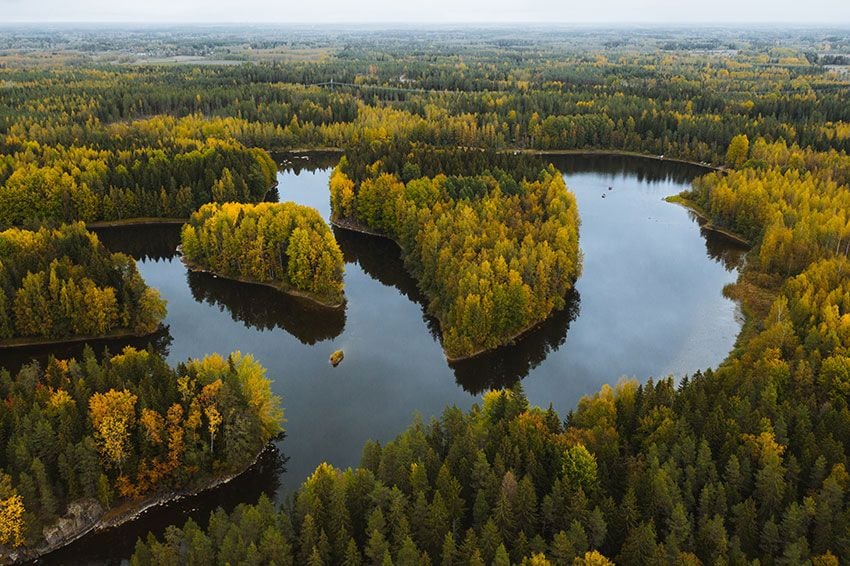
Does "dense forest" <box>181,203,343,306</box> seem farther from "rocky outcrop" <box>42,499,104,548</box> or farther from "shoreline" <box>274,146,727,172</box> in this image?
"shoreline" <box>274,146,727,172</box>

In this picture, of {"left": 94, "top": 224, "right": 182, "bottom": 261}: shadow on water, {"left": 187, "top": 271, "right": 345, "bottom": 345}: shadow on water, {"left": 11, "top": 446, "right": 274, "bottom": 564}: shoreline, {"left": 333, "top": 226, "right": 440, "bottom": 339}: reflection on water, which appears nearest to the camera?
{"left": 11, "top": 446, "right": 274, "bottom": 564}: shoreline

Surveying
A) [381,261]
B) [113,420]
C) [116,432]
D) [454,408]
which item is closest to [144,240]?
[381,261]

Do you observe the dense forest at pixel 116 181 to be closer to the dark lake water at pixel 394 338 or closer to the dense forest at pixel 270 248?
the dark lake water at pixel 394 338

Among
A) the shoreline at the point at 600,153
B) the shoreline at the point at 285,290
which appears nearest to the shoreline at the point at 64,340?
the shoreline at the point at 285,290

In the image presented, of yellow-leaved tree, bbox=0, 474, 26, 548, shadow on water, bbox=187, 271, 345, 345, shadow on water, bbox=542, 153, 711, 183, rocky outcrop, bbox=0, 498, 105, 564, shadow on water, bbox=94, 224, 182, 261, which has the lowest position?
shadow on water, bbox=542, 153, 711, 183

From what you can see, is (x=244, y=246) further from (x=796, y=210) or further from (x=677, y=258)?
(x=796, y=210)

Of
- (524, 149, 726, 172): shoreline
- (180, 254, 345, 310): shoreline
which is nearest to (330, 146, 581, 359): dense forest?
(180, 254, 345, 310): shoreline
